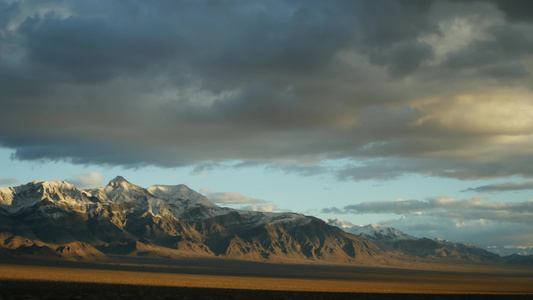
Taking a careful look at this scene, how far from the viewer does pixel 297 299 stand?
7612cm

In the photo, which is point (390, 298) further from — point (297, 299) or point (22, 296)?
point (22, 296)

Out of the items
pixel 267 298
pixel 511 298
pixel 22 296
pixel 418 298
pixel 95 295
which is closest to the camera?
pixel 22 296

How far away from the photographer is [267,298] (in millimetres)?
74562

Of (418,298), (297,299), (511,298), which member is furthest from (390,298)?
(511,298)

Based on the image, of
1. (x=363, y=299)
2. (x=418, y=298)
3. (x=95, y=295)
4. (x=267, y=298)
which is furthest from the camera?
(x=418, y=298)

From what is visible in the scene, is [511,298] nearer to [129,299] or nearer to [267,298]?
[267,298]

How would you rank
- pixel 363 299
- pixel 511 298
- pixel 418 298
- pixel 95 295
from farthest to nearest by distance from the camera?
pixel 511 298
pixel 418 298
pixel 363 299
pixel 95 295

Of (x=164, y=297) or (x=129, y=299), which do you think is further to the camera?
(x=164, y=297)

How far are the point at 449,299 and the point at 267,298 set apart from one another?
30509mm

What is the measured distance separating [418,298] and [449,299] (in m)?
5.77

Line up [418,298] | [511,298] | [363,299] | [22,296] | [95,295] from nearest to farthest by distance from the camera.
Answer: [22,296], [95,295], [363,299], [418,298], [511,298]

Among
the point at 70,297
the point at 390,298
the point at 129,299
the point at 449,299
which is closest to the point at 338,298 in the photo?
the point at 390,298

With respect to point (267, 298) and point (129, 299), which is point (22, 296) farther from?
point (267, 298)

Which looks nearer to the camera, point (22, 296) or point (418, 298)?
point (22, 296)
